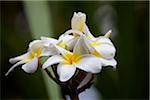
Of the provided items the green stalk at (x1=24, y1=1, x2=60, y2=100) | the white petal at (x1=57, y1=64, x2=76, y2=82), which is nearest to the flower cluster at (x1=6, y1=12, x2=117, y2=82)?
the white petal at (x1=57, y1=64, x2=76, y2=82)

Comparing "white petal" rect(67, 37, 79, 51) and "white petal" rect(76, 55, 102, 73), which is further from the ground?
"white petal" rect(67, 37, 79, 51)

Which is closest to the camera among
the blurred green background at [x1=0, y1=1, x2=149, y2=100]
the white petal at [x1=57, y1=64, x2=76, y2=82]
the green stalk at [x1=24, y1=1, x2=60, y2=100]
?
the white petal at [x1=57, y1=64, x2=76, y2=82]

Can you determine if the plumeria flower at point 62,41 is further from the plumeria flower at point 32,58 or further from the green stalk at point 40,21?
the green stalk at point 40,21

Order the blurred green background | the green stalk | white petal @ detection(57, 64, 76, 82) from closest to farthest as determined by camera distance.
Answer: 1. white petal @ detection(57, 64, 76, 82)
2. the green stalk
3. the blurred green background

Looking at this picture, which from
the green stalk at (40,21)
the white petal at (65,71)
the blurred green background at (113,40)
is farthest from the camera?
the blurred green background at (113,40)

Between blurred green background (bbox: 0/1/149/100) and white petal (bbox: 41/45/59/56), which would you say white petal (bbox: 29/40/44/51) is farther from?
blurred green background (bbox: 0/1/149/100)

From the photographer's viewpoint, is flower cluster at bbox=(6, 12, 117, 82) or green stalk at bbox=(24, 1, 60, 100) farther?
green stalk at bbox=(24, 1, 60, 100)

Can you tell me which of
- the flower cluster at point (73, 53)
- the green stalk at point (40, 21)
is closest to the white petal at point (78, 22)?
the flower cluster at point (73, 53)

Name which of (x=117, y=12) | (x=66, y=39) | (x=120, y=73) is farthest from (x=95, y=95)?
(x=66, y=39)
